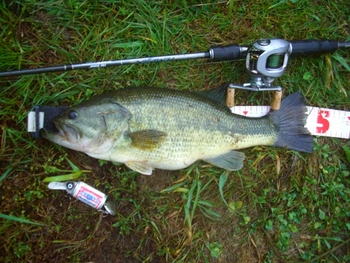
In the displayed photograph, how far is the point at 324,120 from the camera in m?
3.48

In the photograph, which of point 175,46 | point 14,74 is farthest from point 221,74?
point 14,74

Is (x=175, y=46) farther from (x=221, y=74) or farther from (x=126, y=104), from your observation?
(x=126, y=104)

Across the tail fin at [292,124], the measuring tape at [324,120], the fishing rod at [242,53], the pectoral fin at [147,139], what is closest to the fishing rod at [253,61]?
the fishing rod at [242,53]

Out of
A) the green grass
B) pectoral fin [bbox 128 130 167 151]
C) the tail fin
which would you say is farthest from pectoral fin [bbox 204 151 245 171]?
pectoral fin [bbox 128 130 167 151]

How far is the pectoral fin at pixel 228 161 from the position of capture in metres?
3.17

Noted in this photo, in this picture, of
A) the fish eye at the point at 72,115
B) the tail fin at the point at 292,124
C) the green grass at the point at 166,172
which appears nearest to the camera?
the fish eye at the point at 72,115

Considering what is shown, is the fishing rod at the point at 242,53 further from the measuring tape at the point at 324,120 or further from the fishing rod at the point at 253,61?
the measuring tape at the point at 324,120

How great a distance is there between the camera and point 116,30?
3.36 metres

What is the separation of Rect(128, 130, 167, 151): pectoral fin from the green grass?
45 cm

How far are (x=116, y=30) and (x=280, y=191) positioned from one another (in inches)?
94.9

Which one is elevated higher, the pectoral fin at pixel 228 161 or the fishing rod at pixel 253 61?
the fishing rod at pixel 253 61

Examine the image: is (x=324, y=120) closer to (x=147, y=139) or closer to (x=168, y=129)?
(x=168, y=129)

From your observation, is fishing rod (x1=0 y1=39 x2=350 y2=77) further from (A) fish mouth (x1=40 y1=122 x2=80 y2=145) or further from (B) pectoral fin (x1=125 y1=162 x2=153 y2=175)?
(B) pectoral fin (x1=125 y1=162 x2=153 y2=175)

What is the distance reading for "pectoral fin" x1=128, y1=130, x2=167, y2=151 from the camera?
287cm
